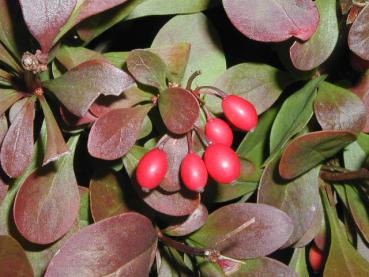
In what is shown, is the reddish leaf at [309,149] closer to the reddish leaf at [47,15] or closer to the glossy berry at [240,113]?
the glossy berry at [240,113]

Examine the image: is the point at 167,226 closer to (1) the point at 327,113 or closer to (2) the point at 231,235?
(2) the point at 231,235

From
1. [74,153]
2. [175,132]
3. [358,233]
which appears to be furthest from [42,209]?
[358,233]

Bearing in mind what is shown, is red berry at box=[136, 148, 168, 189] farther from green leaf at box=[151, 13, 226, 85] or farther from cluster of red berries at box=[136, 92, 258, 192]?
green leaf at box=[151, 13, 226, 85]

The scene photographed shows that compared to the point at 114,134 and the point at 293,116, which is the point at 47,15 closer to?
the point at 114,134

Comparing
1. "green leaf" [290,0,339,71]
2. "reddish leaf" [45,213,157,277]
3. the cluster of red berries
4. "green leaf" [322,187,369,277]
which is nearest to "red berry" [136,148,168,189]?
the cluster of red berries

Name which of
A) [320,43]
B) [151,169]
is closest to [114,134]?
[151,169]

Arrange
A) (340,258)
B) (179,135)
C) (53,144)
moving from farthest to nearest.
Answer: (340,258), (179,135), (53,144)
